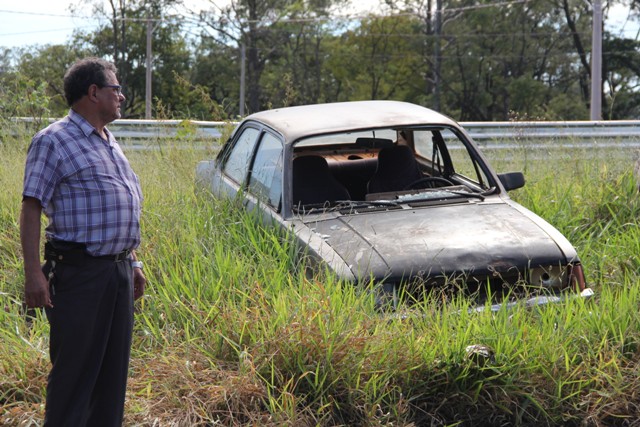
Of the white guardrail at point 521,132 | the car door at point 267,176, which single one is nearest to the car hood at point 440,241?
the car door at point 267,176

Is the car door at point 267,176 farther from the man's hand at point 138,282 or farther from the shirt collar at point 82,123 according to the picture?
the shirt collar at point 82,123

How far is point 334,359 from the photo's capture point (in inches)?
179

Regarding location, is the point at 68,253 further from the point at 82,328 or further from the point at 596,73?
the point at 596,73

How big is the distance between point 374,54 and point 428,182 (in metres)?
51.0

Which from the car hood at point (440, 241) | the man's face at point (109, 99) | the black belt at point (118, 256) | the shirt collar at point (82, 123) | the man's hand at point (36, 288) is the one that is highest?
the man's face at point (109, 99)

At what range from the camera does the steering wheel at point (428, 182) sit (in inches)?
261

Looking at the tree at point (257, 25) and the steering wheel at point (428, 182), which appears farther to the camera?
the tree at point (257, 25)

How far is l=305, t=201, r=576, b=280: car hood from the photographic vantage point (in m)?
5.23

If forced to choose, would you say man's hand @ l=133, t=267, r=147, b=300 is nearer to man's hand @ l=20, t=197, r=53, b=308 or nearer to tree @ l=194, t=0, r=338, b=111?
man's hand @ l=20, t=197, r=53, b=308

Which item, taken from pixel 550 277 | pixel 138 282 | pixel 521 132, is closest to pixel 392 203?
pixel 550 277

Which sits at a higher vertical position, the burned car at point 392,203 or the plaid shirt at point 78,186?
the plaid shirt at point 78,186

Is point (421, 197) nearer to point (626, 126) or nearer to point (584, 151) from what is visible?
point (584, 151)

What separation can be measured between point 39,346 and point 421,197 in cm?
260

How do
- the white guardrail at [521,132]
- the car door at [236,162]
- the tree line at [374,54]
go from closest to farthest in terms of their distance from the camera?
1. the car door at [236,162]
2. the white guardrail at [521,132]
3. the tree line at [374,54]
